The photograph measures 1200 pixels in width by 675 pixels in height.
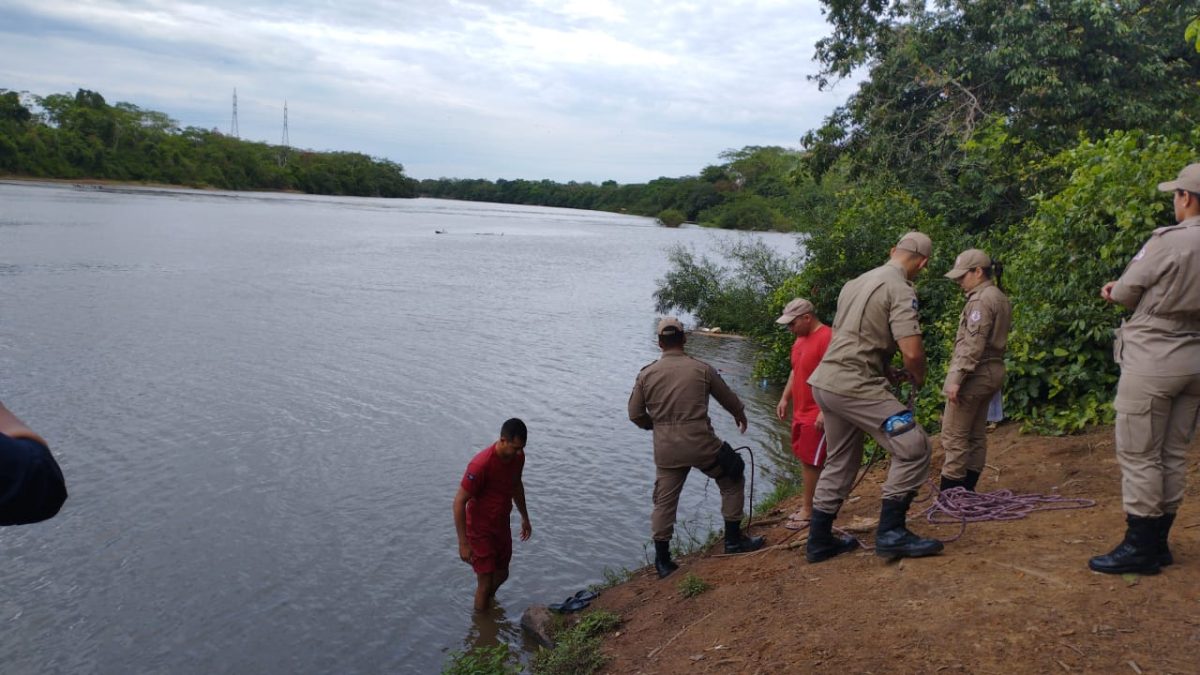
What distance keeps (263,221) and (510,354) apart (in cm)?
4973

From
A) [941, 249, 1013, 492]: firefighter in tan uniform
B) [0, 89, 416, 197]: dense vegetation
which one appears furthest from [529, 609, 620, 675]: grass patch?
[0, 89, 416, 197]: dense vegetation

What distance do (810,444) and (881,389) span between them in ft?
5.18

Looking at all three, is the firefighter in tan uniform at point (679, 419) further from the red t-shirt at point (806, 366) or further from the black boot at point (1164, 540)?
the black boot at point (1164, 540)

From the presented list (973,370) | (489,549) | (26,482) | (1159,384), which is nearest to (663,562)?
(489,549)

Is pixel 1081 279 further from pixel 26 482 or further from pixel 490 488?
pixel 26 482

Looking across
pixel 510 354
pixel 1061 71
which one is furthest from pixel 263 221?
pixel 1061 71

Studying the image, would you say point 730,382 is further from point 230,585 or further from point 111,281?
point 111,281

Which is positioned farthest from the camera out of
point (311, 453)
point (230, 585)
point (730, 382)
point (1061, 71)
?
point (730, 382)

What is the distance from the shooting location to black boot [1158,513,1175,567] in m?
4.81

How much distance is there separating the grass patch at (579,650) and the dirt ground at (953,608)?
0.49ft

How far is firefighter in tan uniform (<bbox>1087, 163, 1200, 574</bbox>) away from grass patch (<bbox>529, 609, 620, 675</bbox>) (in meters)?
3.02

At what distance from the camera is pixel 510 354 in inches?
811

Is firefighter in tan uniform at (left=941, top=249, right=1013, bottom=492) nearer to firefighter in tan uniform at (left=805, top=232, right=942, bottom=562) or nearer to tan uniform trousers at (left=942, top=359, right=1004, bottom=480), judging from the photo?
tan uniform trousers at (left=942, top=359, right=1004, bottom=480)

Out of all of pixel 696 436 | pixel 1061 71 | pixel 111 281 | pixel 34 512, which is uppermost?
pixel 1061 71
